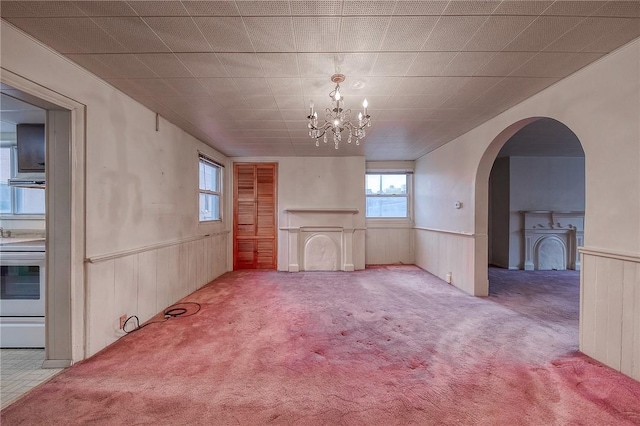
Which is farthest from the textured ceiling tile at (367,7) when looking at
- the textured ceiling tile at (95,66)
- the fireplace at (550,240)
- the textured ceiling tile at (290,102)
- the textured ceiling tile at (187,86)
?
the fireplace at (550,240)

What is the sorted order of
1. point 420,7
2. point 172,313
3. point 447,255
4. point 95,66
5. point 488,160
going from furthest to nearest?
1. point 447,255
2. point 488,160
3. point 172,313
4. point 95,66
5. point 420,7

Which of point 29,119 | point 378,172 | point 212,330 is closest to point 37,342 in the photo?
point 212,330

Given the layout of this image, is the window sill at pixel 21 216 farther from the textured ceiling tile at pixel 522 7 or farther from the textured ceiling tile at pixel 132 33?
the textured ceiling tile at pixel 522 7

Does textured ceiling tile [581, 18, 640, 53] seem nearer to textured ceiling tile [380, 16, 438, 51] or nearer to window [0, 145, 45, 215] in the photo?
textured ceiling tile [380, 16, 438, 51]

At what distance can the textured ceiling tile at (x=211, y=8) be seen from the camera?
1.46 m

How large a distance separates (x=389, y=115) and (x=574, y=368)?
285 centimetres

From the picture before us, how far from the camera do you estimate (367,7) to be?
1493mm

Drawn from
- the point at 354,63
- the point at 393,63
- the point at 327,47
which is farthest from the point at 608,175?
the point at 327,47

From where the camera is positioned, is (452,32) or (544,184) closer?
(452,32)

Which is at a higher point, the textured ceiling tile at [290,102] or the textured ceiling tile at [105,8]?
the textured ceiling tile at [105,8]

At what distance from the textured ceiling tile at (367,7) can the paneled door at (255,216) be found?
160 inches

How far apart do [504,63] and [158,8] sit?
96.7 inches

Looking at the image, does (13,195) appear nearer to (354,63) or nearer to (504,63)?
(354,63)

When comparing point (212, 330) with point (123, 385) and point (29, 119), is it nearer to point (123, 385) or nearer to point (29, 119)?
point (123, 385)
